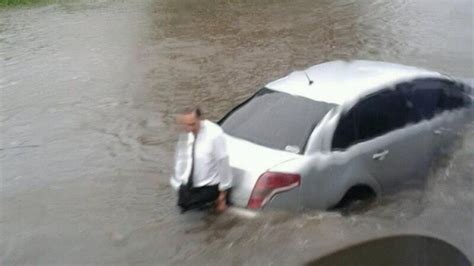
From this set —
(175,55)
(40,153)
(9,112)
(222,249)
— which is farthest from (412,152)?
(175,55)

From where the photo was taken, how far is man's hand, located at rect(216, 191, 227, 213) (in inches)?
264

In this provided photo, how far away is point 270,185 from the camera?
652 centimetres

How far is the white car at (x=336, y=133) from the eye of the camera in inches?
262

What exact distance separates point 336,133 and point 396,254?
171 cm

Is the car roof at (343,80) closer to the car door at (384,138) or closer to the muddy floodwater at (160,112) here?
the car door at (384,138)

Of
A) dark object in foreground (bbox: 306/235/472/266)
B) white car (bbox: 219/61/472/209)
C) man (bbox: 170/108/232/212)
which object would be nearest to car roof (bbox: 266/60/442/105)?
Result: white car (bbox: 219/61/472/209)

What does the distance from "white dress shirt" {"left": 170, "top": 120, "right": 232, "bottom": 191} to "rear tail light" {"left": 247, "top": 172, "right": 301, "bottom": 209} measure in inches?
11.5

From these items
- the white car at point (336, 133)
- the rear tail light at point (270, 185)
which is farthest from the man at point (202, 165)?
the rear tail light at point (270, 185)

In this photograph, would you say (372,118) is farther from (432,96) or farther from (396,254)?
(396,254)

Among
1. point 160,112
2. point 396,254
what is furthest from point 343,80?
point 160,112

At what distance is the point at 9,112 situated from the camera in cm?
1251

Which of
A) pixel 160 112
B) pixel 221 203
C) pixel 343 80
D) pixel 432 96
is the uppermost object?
pixel 343 80

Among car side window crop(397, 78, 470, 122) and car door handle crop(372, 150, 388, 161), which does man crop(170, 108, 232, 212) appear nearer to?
car door handle crop(372, 150, 388, 161)

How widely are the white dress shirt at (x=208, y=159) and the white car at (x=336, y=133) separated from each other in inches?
6.3
